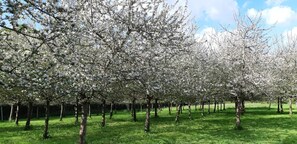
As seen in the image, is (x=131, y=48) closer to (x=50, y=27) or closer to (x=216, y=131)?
(x=50, y=27)

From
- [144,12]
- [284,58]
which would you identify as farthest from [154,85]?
[284,58]


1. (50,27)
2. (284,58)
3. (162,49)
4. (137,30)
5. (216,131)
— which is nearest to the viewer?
(50,27)

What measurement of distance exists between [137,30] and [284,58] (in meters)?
51.2

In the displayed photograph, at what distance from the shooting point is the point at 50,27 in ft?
30.4

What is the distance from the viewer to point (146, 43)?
69.5ft

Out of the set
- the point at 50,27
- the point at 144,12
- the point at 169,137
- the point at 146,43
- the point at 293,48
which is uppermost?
the point at 293,48

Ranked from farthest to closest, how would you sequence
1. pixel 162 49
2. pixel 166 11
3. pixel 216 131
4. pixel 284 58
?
pixel 284 58 < pixel 216 131 < pixel 162 49 < pixel 166 11

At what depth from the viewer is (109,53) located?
20484 millimetres

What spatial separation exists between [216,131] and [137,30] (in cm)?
1742

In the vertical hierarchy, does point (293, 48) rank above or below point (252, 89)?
above

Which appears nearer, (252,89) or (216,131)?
(216,131)

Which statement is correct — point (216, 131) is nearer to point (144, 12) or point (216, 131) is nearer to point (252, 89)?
point (252, 89)

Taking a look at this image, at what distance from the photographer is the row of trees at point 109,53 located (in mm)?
9578

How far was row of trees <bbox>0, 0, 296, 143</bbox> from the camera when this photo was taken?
958cm
